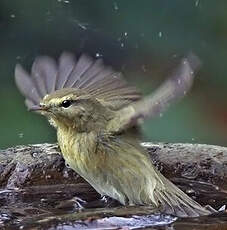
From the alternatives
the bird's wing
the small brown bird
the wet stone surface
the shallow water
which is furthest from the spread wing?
the bird's wing

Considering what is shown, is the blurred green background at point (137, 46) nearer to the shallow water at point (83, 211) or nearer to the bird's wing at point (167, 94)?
the shallow water at point (83, 211)

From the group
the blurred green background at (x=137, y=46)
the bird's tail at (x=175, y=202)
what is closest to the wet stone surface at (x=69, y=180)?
the bird's tail at (x=175, y=202)

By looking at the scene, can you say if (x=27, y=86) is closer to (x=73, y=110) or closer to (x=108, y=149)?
(x=73, y=110)

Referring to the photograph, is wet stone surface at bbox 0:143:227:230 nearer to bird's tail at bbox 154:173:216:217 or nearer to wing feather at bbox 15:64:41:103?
bird's tail at bbox 154:173:216:217

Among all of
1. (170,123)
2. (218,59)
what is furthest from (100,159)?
(218,59)

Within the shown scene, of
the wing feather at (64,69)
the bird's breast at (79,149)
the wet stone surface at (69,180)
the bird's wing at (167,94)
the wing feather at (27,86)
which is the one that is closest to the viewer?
the bird's wing at (167,94)

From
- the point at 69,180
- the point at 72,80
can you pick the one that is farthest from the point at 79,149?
the point at 72,80
